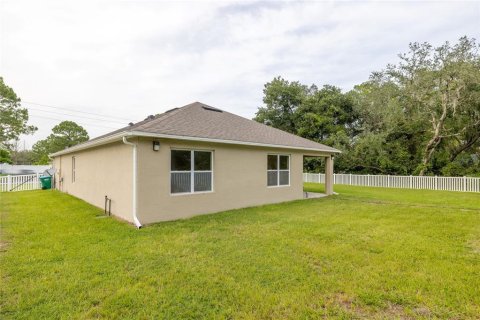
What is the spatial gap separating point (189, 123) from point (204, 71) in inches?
295

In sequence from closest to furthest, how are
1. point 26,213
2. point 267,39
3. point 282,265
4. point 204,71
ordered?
point 282,265, point 26,213, point 267,39, point 204,71

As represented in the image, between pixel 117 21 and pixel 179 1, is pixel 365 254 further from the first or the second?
pixel 117 21

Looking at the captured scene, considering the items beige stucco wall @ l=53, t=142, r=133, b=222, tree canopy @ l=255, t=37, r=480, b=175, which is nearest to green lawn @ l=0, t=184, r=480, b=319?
beige stucco wall @ l=53, t=142, r=133, b=222

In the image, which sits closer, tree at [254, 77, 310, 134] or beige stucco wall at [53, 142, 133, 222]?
beige stucco wall at [53, 142, 133, 222]

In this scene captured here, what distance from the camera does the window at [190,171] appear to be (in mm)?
7570

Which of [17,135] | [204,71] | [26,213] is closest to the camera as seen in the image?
[26,213]

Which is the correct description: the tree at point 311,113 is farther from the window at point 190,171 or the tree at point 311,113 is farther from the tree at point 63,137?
the tree at point 63,137

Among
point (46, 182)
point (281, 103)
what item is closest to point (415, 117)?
point (281, 103)

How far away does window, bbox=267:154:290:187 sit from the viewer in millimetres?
10602

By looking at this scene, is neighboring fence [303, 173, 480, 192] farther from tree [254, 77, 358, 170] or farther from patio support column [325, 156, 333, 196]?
patio support column [325, 156, 333, 196]

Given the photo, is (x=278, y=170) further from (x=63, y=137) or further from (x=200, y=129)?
(x=63, y=137)

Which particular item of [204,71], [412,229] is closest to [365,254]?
[412,229]

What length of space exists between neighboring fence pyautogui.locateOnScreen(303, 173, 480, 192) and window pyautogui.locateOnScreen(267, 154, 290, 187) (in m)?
9.84

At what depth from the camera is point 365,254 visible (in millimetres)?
4664
